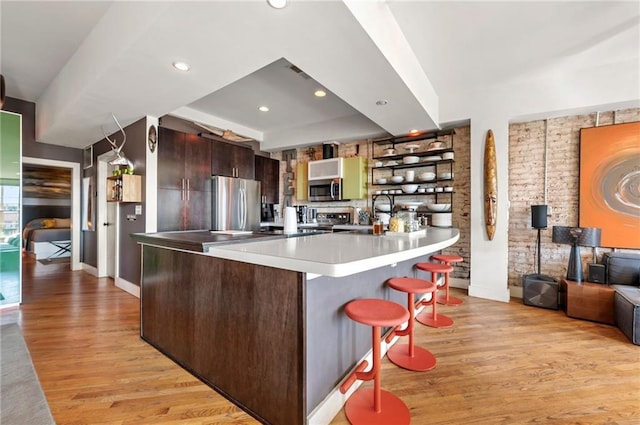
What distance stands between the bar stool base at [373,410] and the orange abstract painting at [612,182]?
3.52 m

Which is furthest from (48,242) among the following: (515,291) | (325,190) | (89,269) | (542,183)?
(542,183)

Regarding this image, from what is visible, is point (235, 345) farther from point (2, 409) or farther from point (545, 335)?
point (545, 335)

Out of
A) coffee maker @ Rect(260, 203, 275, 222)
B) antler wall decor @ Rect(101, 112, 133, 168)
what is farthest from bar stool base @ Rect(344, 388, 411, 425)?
coffee maker @ Rect(260, 203, 275, 222)

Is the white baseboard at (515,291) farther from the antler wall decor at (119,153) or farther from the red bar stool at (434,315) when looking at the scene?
the antler wall decor at (119,153)

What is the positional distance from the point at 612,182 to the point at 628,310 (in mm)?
1636

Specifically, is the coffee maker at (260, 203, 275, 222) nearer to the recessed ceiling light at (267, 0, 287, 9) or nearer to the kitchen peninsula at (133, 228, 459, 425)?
the kitchen peninsula at (133, 228, 459, 425)

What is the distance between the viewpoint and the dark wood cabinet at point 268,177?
18.2ft

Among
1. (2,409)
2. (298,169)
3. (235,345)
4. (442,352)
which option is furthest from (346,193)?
(2,409)

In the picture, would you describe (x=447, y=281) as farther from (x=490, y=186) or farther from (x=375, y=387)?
(x=375, y=387)

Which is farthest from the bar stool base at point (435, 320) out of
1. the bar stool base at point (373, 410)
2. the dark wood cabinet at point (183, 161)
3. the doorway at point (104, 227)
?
the doorway at point (104, 227)

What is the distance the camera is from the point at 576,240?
120 inches

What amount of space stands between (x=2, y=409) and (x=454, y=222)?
4905mm

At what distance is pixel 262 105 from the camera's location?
427cm

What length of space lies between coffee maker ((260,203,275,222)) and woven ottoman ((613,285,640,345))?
5249mm
